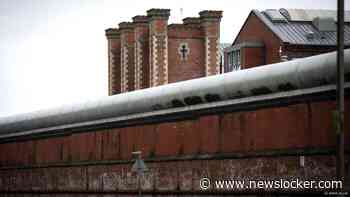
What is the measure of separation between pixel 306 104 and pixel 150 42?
46.8 m

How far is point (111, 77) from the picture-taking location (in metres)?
78.2

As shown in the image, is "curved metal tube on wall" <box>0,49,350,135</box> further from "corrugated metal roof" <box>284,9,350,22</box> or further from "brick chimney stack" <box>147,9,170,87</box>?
"brick chimney stack" <box>147,9,170,87</box>

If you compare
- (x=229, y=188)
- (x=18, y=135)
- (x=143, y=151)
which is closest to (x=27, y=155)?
(x=18, y=135)

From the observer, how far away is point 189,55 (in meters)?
72.5

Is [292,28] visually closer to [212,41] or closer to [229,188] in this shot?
[212,41]

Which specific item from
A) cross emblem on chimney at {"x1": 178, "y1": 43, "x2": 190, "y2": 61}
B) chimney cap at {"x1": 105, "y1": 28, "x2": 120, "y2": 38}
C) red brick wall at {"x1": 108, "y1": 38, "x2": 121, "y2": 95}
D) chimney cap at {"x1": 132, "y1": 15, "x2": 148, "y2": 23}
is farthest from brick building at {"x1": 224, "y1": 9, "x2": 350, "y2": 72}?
chimney cap at {"x1": 105, "y1": 28, "x2": 120, "y2": 38}

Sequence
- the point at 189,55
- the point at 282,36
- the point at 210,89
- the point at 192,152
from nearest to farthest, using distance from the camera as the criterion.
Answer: the point at 210,89, the point at 192,152, the point at 282,36, the point at 189,55

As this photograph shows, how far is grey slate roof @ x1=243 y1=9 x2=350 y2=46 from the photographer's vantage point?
56.4 metres

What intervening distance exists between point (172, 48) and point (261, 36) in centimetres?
1464

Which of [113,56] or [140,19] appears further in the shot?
[113,56]

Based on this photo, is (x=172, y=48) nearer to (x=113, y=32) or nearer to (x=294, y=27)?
(x=113, y=32)

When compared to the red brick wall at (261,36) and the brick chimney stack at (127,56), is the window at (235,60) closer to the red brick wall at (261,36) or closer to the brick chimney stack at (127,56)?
the red brick wall at (261,36)

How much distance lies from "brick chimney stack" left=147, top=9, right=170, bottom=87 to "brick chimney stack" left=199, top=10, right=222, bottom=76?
8.88ft

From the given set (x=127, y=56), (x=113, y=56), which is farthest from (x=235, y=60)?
(x=113, y=56)
